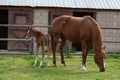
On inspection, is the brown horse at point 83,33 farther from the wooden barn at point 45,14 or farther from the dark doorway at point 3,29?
the dark doorway at point 3,29

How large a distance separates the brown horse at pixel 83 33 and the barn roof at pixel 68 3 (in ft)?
23.3

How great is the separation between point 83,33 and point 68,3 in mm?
9005

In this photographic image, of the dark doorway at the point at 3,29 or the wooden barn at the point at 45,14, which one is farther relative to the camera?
the dark doorway at the point at 3,29

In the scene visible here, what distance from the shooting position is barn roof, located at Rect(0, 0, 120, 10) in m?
18.0

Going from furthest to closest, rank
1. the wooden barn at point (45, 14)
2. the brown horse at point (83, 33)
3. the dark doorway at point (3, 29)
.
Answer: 1. the dark doorway at point (3, 29)
2. the wooden barn at point (45, 14)
3. the brown horse at point (83, 33)

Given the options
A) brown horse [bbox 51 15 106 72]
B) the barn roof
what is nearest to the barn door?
the barn roof

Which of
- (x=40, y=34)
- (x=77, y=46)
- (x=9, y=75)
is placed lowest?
(x=77, y=46)

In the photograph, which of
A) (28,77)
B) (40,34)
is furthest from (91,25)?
(28,77)

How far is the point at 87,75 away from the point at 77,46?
36.3ft

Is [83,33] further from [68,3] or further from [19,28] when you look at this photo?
[68,3]

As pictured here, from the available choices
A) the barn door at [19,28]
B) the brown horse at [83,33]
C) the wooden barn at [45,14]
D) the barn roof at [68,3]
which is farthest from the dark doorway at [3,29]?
the brown horse at [83,33]

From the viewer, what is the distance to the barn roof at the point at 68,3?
17953mm

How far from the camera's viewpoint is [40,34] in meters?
10.6

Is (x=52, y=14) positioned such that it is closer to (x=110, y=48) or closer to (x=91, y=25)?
(x=110, y=48)
